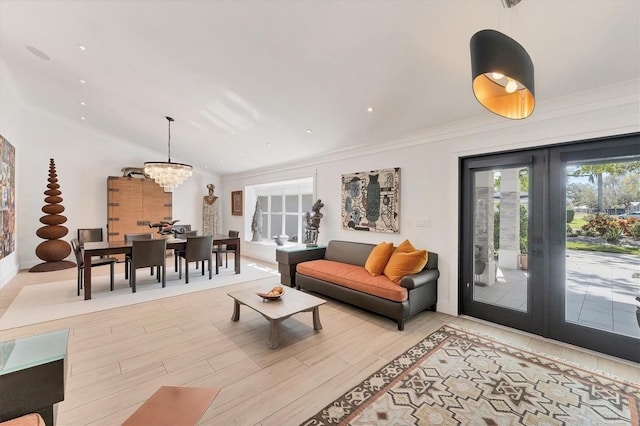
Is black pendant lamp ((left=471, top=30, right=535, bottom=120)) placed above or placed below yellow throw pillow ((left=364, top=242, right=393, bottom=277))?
above

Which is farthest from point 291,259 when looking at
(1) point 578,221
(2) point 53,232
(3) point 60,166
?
(3) point 60,166

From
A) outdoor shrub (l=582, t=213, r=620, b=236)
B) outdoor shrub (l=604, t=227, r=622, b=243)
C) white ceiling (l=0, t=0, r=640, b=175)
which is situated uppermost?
white ceiling (l=0, t=0, r=640, b=175)

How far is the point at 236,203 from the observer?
8.18 meters

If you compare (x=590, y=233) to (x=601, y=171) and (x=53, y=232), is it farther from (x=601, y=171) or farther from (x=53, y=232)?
(x=53, y=232)

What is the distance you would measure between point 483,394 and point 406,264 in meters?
1.52

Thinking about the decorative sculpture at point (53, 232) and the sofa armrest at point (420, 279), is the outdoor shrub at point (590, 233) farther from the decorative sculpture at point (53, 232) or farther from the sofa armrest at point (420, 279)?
the decorative sculpture at point (53, 232)

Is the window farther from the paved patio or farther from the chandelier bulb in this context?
the chandelier bulb

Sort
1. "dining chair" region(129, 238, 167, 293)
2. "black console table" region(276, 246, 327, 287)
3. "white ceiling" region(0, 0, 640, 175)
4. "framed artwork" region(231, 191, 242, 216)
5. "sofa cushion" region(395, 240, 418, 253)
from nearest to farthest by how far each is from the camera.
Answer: "white ceiling" region(0, 0, 640, 175) < "sofa cushion" region(395, 240, 418, 253) < "dining chair" region(129, 238, 167, 293) < "black console table" region(276, 246, 327, 287) < "framed artwork" region(231, 191, 242, 216)

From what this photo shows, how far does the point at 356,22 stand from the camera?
2234 mm

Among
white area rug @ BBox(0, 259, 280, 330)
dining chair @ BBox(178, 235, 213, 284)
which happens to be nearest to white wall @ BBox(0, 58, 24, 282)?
white area rug @ BBox(0, 259, 280, 330)

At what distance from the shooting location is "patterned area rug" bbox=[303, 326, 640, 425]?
1750mm

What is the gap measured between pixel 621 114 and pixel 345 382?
333cm

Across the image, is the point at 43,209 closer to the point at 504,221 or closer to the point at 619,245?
the point at 504,221

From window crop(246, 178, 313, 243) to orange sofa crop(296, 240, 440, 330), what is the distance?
1.95m
